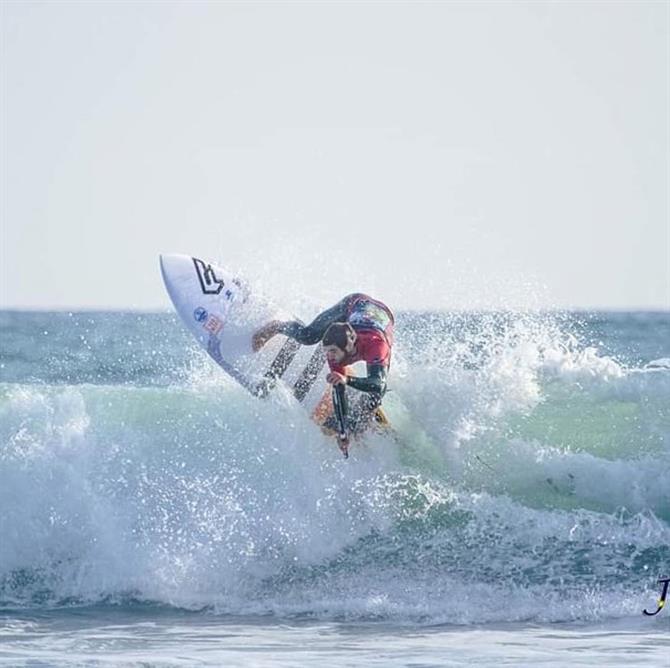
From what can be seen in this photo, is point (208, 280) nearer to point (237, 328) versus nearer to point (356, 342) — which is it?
point (237, 328)

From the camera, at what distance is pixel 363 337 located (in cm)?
1391

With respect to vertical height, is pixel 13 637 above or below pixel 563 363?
below

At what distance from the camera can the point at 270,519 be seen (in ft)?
46.7

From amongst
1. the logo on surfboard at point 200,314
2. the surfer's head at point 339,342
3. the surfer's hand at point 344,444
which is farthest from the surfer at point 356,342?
the logo on surfboard at point 200,314

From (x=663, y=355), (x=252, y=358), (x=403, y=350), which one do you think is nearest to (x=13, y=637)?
(x=252, y=358)

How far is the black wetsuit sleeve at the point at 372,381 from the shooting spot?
1376 cm

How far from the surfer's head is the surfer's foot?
110 cm

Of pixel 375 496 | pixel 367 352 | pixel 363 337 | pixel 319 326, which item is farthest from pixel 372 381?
pixel 375 496

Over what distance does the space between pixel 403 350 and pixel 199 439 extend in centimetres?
189

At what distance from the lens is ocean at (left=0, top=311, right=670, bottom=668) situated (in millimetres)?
12562

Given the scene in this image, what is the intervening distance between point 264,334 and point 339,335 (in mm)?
1288

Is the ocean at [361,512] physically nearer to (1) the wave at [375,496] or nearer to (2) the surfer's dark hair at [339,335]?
(1) the wave at [375,496]

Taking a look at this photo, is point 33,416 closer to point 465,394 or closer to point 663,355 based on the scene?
point 465,394

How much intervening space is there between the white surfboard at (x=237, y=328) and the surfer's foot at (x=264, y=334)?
36mm
